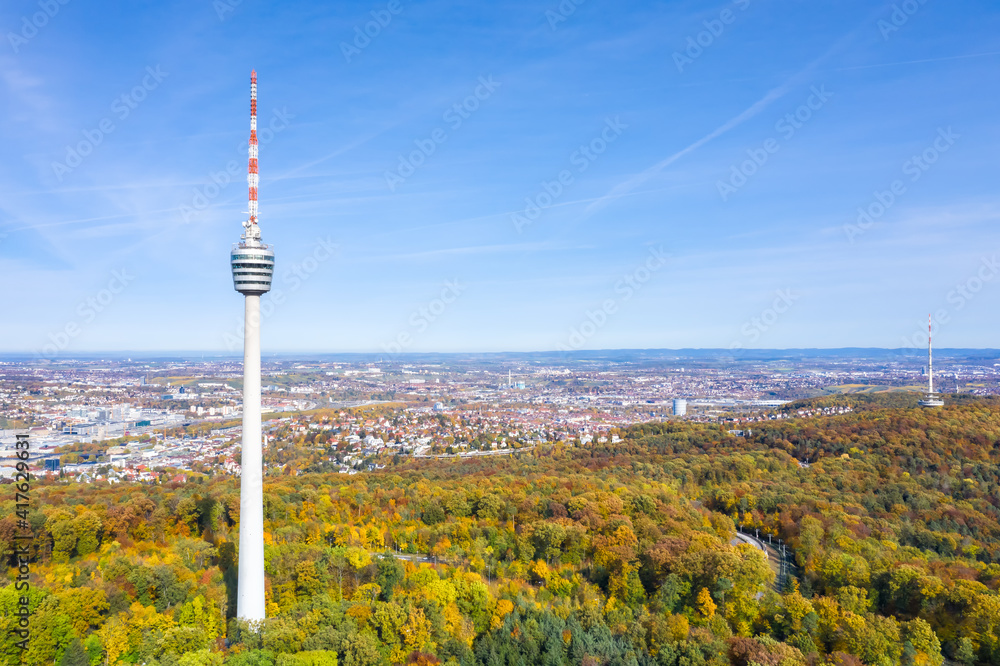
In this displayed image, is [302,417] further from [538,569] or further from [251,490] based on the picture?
[538,569]

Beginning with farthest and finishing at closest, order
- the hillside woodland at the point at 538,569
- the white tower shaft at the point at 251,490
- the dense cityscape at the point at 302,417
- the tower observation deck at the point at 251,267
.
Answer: the dense cityscape at the point at 302,417, the tower observation deck at the point at 251,267, the white tower shaft at the point at 251,490, the hillside woodland at the point at 538,569

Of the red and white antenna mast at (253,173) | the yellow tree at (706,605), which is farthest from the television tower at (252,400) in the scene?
the yellow tree at (706,605)

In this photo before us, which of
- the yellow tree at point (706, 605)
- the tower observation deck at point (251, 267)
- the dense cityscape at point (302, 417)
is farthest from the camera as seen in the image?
the dense cityscape at point (302, 417)

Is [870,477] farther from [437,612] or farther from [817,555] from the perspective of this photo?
[437,612]

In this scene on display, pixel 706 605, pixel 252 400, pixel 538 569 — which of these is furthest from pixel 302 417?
pixel 706 605

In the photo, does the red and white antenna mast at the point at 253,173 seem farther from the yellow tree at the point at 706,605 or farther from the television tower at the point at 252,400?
the yellow tree at the point at 706,605

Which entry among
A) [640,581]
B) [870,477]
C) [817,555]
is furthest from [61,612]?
[870,477]

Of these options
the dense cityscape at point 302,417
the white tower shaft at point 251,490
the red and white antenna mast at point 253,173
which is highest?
the red and white antenna mast at point 253,173
